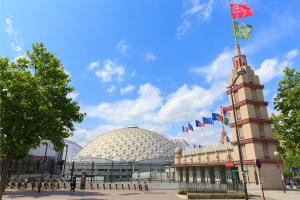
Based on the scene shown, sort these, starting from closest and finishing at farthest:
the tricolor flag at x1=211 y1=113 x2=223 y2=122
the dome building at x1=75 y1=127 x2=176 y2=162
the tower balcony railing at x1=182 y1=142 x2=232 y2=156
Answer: the tricolor flag at x1=211 y1=113 x2=223 y2=122, the tower balcony railing at x1=182 y1=142 x2=232 y2=156, the dome building at x1=75 y1=127 x2=176 y2=162

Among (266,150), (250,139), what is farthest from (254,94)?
(266,150)

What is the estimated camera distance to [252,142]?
4059 cm

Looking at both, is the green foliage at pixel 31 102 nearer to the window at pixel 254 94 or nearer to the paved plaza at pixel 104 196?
the paved plaza at pixel 104 196

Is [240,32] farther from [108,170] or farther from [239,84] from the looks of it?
[108,170]

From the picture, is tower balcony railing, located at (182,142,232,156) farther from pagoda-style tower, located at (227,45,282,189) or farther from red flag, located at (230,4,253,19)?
red flag, located at (230,4,253,19)

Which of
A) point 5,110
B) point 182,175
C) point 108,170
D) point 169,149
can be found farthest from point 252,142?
point 169,149

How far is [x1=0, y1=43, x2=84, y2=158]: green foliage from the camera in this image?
64.7 ft

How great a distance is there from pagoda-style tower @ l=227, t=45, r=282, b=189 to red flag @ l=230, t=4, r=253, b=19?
11517 millimetres

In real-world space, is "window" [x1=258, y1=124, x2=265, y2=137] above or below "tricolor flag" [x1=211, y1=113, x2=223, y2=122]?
below

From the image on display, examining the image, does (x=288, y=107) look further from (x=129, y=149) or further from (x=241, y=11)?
(x=129, y=149)

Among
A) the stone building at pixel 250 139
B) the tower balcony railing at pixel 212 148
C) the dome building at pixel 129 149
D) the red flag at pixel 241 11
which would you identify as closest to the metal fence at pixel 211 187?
the stone building at pixel 250 139

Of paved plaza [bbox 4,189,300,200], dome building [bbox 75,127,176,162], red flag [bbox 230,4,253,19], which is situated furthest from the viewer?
dome building [bbox 75,127,176,162]

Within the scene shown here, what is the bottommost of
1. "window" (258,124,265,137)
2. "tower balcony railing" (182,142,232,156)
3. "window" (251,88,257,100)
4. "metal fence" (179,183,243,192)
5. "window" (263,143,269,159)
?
"metal fence" (179,183,243,192)

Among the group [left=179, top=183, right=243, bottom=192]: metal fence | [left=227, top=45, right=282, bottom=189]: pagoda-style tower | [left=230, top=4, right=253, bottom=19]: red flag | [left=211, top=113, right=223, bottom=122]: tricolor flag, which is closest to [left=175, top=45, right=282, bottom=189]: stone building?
[left=227, top=45, right=282, bottom=189]: pagoda-style tower
